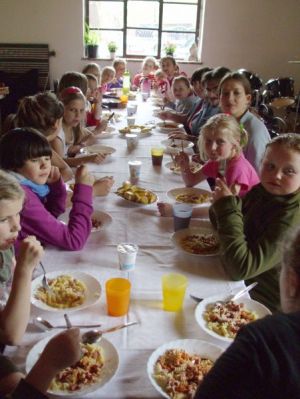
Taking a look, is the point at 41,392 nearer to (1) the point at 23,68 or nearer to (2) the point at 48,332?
(2) the point at 48,332

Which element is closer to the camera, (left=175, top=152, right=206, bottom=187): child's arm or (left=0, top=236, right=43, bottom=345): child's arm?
(left=0, top=236, right=43, bottom=345): child's arm

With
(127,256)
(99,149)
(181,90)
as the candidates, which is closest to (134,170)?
(99,149)

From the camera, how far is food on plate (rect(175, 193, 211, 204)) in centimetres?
194

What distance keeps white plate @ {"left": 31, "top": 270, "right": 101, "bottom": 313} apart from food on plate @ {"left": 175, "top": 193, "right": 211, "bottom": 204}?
0.81 m

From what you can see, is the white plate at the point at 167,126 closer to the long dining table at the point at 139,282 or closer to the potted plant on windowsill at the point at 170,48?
the long dining table at the point at 139,282

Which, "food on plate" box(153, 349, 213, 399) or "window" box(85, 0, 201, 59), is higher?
"window" box(85, 0, 201, 59)

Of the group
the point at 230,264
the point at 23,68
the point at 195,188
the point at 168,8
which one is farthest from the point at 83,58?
the point at 230,264

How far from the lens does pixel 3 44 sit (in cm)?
640

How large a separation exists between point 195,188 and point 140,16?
5.41m

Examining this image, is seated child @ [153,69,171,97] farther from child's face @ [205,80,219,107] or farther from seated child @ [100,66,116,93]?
child's face @ [205,80,219,107]

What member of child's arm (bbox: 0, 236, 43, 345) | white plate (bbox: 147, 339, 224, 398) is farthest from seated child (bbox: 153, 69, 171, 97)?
white plate (bbox: 147, 339, 224, 398)

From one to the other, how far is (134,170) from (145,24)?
5.23 meters

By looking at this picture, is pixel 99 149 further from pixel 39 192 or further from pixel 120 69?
pixel 120 69

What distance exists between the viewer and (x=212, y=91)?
3275 mm
